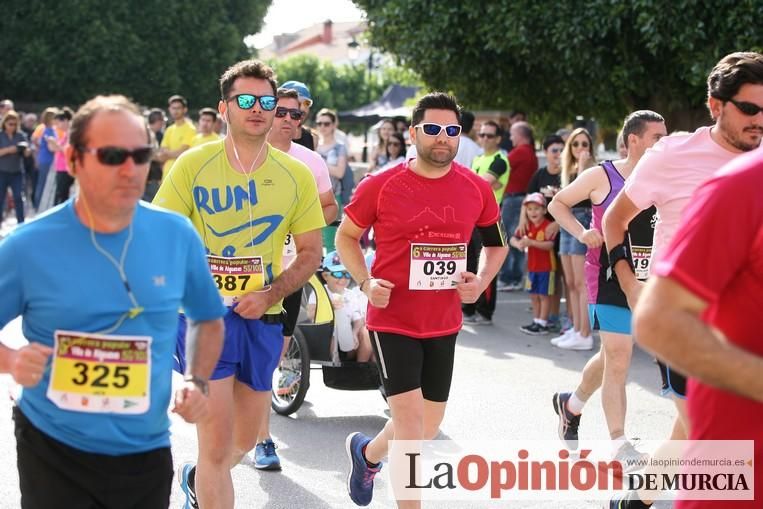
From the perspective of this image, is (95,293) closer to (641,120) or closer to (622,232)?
(622,232)

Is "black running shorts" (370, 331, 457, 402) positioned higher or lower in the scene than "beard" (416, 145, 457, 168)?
lower

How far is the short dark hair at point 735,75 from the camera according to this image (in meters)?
4.20

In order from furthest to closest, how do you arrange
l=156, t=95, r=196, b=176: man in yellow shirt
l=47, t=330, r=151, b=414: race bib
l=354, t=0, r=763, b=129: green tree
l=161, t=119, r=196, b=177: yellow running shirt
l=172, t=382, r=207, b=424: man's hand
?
l=161, t=119, r=196, b=177: yellow running shirt
l=156, t=95, r=196, b=176: man in yellow shirt
l=354, t=0, r=763, b=129: green tree
l=172, t=382, r=207, b=424: man's hand
l=47, t=330, r=151, b=414: race bib

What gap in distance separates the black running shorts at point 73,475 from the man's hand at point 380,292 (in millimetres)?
2026

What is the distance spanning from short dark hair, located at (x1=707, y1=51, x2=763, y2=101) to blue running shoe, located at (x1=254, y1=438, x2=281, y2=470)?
11.2ft

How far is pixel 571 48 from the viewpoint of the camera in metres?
15.4

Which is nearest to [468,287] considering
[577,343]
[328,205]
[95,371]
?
[328,205]

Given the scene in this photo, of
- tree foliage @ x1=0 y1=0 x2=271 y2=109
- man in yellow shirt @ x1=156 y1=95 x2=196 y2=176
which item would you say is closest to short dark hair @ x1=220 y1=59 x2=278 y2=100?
man in yellow shirt @ x1=156 y1=95 x2=196 y2=176

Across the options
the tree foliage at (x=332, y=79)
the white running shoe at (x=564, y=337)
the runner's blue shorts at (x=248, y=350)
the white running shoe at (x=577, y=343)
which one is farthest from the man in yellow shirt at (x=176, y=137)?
the tree foliage at (x=332, y=79)

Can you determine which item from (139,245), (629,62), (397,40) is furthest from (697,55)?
(139,245)

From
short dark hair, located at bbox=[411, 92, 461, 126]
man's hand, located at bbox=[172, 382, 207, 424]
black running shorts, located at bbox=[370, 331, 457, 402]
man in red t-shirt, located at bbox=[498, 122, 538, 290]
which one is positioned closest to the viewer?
man's hand, located at bbox=[172, 382, 207, 424]

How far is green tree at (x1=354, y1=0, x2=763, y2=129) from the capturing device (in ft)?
46.0

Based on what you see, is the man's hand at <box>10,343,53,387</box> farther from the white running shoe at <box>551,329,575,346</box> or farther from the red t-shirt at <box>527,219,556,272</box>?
the red t-shirt at <box>527,219,556,272</box>

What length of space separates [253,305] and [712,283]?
266cm
